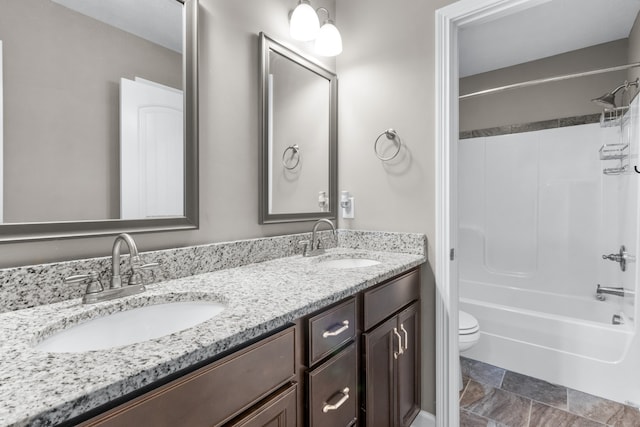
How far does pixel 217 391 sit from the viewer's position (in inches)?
25.2

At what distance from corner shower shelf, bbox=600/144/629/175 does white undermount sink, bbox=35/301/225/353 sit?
2702 mm

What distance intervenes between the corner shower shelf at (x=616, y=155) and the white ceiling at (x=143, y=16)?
2.73m

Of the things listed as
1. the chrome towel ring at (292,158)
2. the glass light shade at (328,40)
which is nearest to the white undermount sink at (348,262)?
the chrome towel ring at (292,158)

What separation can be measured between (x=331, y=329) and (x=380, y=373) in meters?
0.43

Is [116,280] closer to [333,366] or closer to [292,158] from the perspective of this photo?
[333,366]

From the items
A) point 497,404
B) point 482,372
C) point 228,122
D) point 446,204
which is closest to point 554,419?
point 497,404

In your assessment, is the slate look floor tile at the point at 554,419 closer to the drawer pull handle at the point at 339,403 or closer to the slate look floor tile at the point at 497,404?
the slate look floor tile at the point at 497,404

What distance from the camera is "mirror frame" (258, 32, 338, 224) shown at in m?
1.50

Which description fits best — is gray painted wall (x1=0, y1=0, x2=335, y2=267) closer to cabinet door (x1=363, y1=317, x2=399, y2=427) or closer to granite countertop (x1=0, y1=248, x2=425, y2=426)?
granite countertop (x1=0, y1=248, x2=425, y2=426)

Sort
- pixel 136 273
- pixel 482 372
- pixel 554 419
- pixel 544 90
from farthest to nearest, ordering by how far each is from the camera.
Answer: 1. pixel 544 90
2. pixel 482 372
3. pixel 554 419
4. pixel 136 273

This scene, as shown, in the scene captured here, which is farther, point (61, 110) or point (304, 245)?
point (304, 245)

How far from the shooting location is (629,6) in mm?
2006

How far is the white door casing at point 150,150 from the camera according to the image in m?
1.05

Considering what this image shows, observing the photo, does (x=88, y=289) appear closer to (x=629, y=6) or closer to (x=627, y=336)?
(x=627, y=336)
